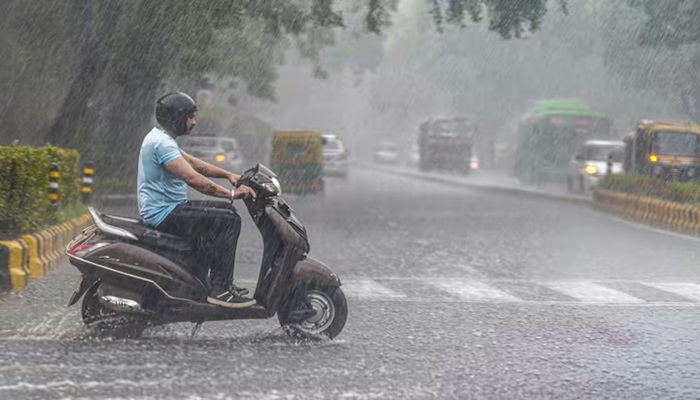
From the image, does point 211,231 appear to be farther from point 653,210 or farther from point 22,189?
point 653,210

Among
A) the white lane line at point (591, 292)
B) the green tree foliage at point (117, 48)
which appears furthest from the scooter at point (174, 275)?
the green tree foliage at point (117, 48)

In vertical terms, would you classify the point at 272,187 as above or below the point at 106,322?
above

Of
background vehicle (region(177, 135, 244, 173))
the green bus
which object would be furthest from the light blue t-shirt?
the green bus

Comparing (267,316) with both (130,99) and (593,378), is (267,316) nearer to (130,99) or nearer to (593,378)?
(593,378)

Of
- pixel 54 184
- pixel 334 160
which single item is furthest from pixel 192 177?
pixel 334 160

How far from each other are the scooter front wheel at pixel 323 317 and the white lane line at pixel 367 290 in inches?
104

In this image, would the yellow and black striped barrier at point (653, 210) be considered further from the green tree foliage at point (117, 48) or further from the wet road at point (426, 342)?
the wet road at point (426, 342)

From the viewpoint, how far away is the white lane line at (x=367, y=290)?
10.5 metres

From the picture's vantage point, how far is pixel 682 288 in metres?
11.5

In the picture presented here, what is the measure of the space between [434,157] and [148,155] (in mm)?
51741

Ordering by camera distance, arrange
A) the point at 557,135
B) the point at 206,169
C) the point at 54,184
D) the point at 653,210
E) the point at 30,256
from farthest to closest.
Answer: the point at 557,135
the point at 653,210
the point at 54,184
the point at 30,256
the point at 206,169

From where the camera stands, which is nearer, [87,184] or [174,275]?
[174,275]

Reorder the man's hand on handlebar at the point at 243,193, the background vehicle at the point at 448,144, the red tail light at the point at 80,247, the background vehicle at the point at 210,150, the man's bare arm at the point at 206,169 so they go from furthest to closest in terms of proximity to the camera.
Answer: the background vehicle at the point at 448,144
the background vehicle at the point at 210,150
the man's bare arm at the point at 206,169
the red tail light at the point at 80,247
the man's hand on handlebar at the point at 243,193

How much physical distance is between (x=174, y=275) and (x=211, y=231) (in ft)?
1.25
